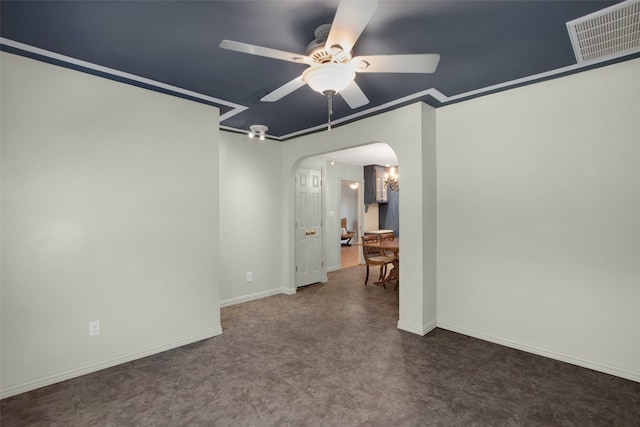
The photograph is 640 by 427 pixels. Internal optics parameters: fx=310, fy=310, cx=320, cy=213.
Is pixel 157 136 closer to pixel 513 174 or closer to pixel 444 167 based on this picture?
pixel 444 167

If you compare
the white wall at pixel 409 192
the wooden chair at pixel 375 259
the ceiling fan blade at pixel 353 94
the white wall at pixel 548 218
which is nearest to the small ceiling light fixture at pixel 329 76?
the ceiling fan blade at pixel 353 94

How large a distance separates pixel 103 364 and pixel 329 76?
2939mm

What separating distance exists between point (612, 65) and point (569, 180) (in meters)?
0.93

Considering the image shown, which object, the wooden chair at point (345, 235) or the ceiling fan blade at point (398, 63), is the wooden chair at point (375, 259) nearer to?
the ceiling fan blade at point (398, 63)

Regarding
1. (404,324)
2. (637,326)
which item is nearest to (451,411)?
(404,324)

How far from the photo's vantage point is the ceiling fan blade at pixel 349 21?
1.39 meters

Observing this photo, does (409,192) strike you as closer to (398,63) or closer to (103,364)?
(398,63)

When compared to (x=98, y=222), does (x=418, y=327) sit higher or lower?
lower

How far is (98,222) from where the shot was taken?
265 centimetres

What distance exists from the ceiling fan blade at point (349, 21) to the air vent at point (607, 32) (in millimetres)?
1406

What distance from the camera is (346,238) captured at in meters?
10.7

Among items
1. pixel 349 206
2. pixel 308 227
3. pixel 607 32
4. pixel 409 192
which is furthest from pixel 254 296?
pixel 349 206

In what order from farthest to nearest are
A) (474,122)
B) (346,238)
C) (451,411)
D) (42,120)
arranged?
(346,238) → (474,122) → (42,120) → (451,411)

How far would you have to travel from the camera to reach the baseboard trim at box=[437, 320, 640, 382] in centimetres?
246
